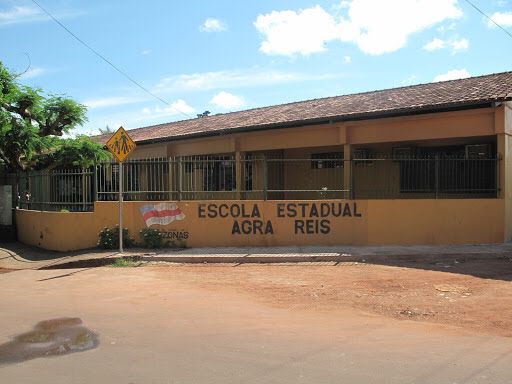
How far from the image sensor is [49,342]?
215 inches

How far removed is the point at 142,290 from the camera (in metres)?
8.51

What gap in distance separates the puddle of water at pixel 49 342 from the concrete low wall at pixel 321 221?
6835 mm

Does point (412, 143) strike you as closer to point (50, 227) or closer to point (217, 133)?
point (217, 133)

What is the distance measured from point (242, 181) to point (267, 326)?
29.6 ft

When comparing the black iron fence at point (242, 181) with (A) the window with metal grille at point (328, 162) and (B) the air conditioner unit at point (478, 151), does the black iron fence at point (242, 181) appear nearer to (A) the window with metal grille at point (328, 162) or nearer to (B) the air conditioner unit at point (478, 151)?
(A) the window with metal grille at point (328, 162)

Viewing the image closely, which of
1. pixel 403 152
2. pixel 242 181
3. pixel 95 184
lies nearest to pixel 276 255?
pixel 242 181

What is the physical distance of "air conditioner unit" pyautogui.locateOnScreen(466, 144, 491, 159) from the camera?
14.7 m

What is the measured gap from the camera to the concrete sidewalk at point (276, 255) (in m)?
11.1

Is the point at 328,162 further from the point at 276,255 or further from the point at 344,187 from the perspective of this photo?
the point at 276,255

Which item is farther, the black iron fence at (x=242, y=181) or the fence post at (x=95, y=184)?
the fence post at (x=95, y=184)

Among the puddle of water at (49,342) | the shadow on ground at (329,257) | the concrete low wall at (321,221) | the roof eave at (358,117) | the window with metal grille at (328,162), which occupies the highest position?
the roof eave at (358,117)

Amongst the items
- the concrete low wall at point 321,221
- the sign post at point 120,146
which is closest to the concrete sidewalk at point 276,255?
the concrete low wall at point 321,221

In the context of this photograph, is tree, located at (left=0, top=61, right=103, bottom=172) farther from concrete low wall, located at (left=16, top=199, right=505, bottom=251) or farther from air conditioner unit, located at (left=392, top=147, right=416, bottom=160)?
air conditioner unit, located at (left=392, top=147, right=416, bottom=160)

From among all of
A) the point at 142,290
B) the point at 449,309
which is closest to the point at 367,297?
the point at 449,309
